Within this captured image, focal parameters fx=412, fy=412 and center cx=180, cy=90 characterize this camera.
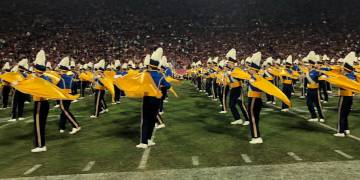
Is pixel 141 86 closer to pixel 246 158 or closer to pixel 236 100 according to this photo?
pixel 246 158

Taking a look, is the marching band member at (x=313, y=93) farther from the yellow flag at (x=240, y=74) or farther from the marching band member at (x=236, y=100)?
the yellow flag at (x=240, y=74)

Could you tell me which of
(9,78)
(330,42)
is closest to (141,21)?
(330,42)

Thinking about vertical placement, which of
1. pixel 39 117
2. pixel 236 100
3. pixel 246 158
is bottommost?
pixel 246 158

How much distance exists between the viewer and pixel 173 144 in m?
8.53

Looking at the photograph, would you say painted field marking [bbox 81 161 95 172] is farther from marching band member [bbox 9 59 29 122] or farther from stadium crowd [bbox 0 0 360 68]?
stadium crowd [bbox 0 0 360 68]

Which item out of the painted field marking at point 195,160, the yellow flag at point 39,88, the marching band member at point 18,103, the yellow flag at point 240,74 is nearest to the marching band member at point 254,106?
the yellow flag at point 240,74

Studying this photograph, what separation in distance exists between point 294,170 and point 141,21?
49813mm

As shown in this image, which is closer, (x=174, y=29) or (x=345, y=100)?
(x=345, y=100)

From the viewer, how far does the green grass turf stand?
6.96 meters

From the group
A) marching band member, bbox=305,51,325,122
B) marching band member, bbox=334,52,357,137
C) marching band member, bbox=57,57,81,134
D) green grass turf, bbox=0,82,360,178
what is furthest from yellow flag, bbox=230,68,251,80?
marching band member, bbox=57,57,81,134

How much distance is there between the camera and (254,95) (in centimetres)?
865

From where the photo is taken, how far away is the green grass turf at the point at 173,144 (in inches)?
274

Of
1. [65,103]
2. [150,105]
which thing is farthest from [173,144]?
[65,103]

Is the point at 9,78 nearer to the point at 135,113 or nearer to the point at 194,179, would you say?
the point at 135,113
